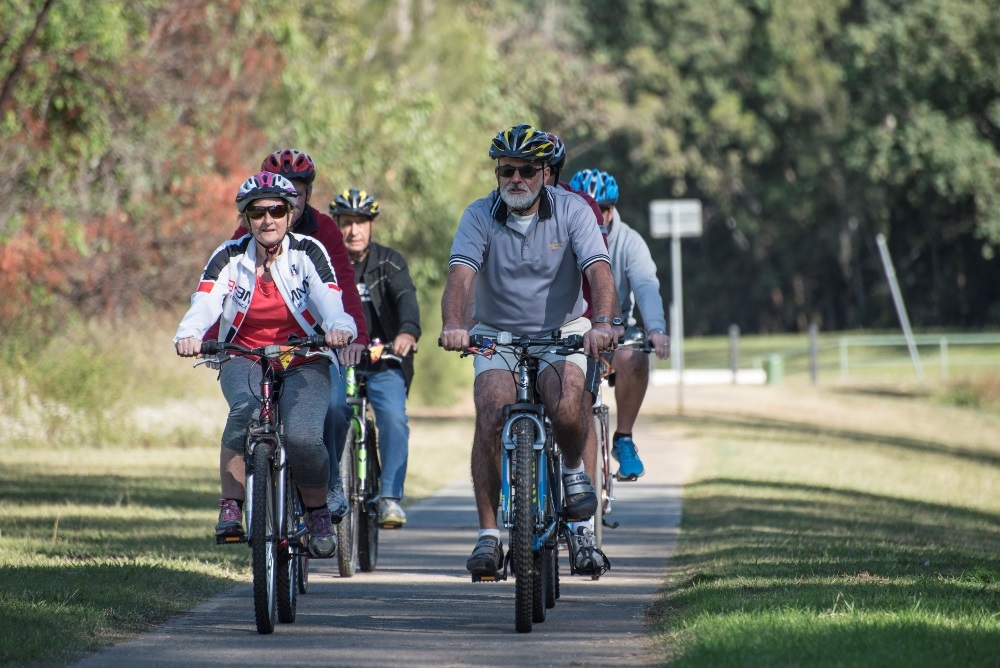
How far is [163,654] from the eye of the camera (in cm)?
705

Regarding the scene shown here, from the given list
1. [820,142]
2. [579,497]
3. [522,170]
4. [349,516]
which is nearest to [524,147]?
[522,170]

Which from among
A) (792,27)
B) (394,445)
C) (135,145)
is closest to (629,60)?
(792,27)

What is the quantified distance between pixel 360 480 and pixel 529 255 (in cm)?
248

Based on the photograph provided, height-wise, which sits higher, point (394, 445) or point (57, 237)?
point (57, 237)

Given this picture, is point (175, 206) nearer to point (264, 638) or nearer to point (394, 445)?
point (394, 445)

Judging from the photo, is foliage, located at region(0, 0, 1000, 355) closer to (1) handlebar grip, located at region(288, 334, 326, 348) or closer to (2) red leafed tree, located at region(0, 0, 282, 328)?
(2) red leafed tree, located at region(0, 0, 282, 328)

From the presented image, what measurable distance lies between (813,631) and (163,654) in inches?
101

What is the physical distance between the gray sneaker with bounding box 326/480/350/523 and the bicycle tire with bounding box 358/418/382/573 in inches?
37.9

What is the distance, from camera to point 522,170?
8094 mm

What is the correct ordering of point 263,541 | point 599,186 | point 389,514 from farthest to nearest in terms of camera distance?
point 599,186
point 389,514
point 263,541

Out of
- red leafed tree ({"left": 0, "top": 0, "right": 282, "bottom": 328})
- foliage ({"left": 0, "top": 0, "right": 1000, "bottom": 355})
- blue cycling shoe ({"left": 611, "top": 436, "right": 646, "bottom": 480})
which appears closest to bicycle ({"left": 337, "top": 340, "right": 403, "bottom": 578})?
blue cycling shoe ({"left": 611, "top": 436, "right": 646, "bottom": 480})

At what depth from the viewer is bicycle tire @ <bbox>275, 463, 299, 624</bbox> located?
25.8ft

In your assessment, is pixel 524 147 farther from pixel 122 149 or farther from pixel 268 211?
pixel 122 149

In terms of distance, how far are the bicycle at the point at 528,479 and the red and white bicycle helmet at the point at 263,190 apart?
107 centimetres
